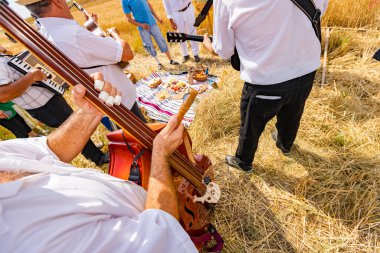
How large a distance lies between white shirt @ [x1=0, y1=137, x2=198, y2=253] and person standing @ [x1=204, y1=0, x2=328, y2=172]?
1251 mm

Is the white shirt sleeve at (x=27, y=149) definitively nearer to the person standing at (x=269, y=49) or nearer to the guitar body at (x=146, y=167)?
the guitar body at (x=146, y=167)

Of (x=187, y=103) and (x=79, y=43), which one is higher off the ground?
(x=79, y=43)

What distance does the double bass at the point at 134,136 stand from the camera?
0.86 metres

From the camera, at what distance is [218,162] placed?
277cm

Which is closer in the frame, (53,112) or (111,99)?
(111,99)

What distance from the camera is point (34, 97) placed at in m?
2.44

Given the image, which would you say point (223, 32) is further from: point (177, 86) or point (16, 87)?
point (177, 86)

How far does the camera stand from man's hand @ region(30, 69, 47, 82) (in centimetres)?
223

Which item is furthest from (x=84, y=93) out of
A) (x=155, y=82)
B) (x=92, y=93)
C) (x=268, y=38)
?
(x=155, y=82)

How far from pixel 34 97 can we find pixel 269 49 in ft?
8.33

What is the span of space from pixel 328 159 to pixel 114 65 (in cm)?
260

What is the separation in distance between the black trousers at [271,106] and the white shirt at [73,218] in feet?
4.09

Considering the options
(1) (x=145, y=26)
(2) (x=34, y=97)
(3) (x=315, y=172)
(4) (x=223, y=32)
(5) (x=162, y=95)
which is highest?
(4) (x=223, y=32)

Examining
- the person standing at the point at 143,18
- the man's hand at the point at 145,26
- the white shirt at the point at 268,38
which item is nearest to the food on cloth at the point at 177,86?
the person standing at the point at 143,18
